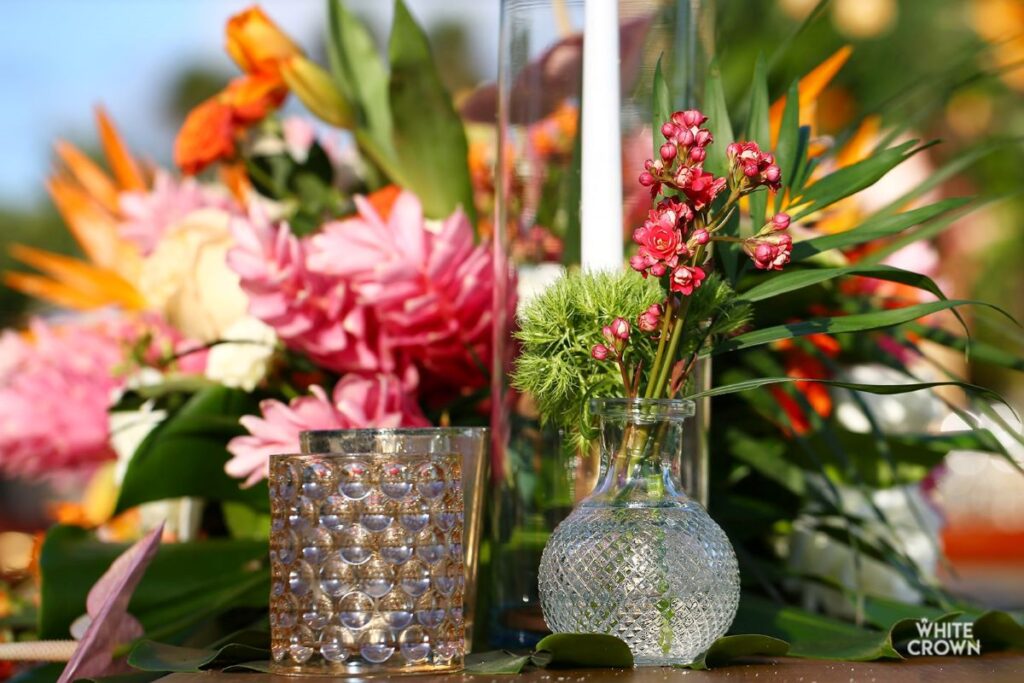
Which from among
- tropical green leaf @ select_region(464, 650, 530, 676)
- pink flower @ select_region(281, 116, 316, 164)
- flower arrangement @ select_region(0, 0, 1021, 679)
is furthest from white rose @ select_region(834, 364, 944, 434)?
pink flower @ select_region(281, 116, 316, 164)

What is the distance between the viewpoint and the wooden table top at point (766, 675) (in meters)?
0.41

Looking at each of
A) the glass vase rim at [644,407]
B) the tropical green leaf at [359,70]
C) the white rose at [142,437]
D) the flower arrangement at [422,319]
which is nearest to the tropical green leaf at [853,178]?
the flower arrangement at [422,319]

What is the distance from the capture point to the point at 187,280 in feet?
2.42

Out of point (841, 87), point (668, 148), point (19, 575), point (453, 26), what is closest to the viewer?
point (668, 148)

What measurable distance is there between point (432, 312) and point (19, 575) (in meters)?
0.40

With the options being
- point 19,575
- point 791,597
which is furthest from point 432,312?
point 19,575

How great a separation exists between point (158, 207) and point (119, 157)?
124 mm

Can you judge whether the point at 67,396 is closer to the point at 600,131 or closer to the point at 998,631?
the point at 600,131

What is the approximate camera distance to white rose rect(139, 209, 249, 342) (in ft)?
2.42

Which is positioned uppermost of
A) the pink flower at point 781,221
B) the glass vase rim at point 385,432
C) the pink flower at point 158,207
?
the pink flower at point 158,207

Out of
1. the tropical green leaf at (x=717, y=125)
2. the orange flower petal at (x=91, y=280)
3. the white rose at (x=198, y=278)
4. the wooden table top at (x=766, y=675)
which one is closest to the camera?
the wooden table top at (x=766, y=675)

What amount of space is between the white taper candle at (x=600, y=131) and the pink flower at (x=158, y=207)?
0.36 m

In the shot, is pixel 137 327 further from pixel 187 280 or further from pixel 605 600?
pixel 605 600

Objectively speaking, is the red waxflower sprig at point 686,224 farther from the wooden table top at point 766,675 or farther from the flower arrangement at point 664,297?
the wooden table top at point 766,675
